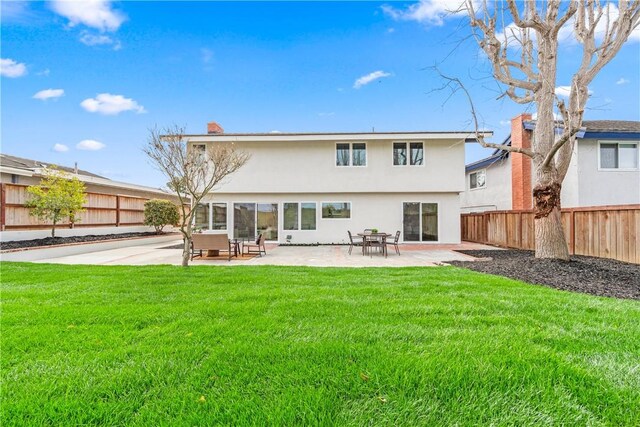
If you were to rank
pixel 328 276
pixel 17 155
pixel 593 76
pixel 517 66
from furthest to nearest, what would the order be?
pixel 17 155 → pixel 517 66 → pixel 593 76 → pixel 328 276

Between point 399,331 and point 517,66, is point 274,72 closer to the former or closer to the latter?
point 517,66

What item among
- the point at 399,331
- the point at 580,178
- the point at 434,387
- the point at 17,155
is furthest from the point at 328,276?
the point at 17,155

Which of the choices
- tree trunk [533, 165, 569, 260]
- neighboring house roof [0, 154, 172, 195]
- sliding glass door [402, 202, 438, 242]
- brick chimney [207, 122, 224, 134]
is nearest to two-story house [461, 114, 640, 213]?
sliding glass door [402, 202, 438, 242]

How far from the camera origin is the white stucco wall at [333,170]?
16.0m

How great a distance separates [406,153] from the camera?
640 inches

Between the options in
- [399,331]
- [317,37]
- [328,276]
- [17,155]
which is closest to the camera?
[399,331]

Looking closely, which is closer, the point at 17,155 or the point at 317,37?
the point at 317,37

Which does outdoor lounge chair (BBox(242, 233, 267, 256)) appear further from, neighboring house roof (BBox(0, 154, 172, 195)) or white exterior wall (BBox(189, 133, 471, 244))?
neighboring house roof (BBox(0, 154, 172, 195))

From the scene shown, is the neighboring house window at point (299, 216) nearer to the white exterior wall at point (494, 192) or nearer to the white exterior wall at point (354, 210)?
the white exterior wall at point (354, 210)

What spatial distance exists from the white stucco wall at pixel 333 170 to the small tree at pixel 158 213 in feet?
14.0

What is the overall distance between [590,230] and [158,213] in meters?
19.8

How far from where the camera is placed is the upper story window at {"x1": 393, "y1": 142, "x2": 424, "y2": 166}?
16219 mm

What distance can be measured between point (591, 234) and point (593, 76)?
200 inches

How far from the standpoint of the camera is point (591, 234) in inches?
417
